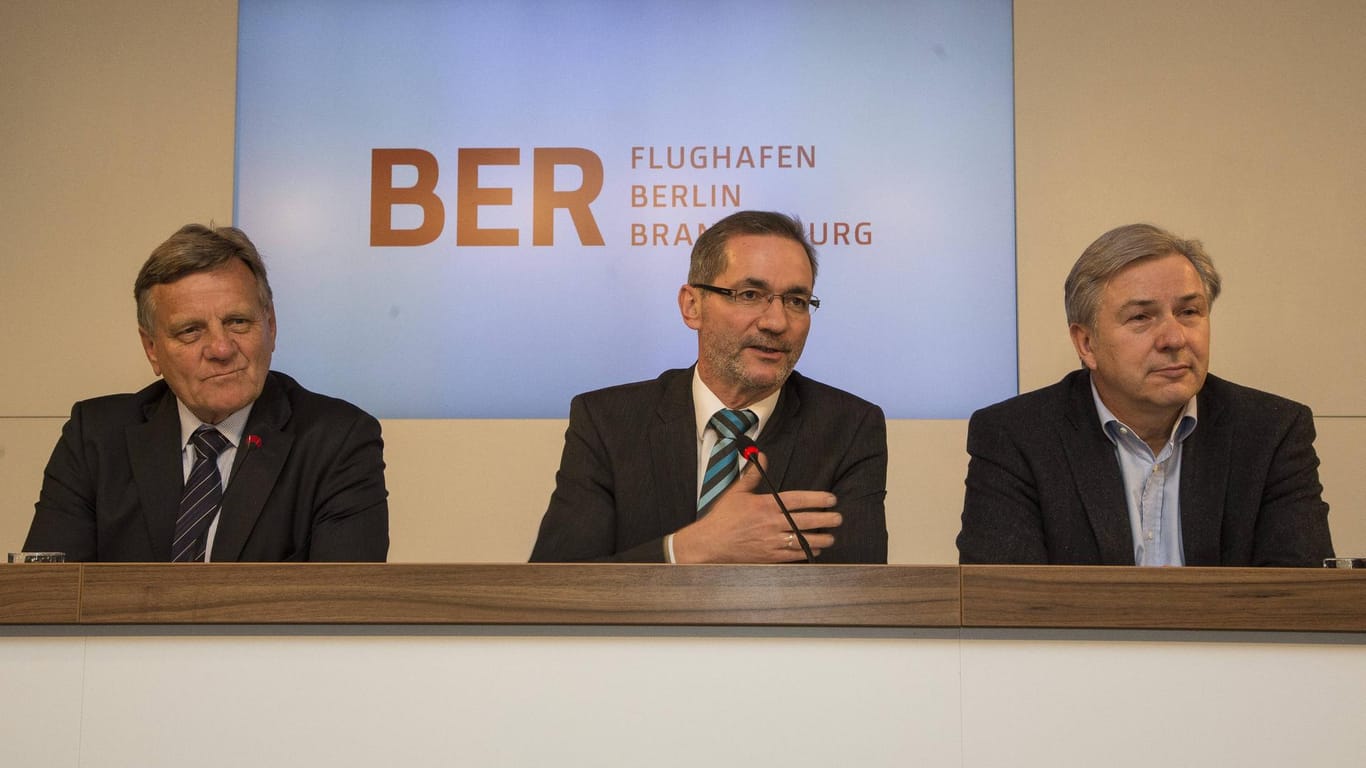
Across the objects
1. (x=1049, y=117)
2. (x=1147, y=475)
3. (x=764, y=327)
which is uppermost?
(x=1049, y=117)

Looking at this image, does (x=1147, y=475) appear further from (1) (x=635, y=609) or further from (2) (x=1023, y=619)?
(1) (x=635, y=609)

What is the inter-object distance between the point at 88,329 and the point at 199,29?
36.9 inches

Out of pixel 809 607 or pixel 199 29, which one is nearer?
pixel 809 607

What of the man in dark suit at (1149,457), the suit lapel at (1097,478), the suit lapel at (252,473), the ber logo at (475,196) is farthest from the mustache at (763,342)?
the ber logo at (475,196)

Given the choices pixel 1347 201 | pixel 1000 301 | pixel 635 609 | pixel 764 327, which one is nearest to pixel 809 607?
pixel 635 609

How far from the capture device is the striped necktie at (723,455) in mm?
2564

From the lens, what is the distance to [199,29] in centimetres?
386

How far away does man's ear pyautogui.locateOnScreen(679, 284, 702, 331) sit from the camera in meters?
2.71

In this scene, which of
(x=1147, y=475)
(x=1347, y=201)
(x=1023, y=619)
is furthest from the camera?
(x=1347, y=201)

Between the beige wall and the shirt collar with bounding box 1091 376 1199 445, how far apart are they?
115 centimetres

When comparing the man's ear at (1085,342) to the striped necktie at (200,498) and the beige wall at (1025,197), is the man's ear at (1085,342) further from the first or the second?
the striped necktie at (200,498)

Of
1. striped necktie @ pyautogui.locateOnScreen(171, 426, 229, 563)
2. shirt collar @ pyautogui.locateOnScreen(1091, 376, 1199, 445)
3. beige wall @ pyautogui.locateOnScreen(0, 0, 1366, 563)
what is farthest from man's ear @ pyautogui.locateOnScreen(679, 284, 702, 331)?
beige wall @ pyautogui.locateOnScreen(0, 0, 1366, 563)

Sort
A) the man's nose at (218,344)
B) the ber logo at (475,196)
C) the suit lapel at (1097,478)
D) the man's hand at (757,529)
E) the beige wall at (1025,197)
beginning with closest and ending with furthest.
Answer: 1. the man's hand at (757,529)
2. the suit lapel at (1097,478)
3. the man's nose at (218,344)
4. the beige wall at (1025,197)
5. the ber logo at (475,196)

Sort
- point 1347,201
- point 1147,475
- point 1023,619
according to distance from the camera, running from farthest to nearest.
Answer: point 1347,201, point 1147,475, point 1023,619
